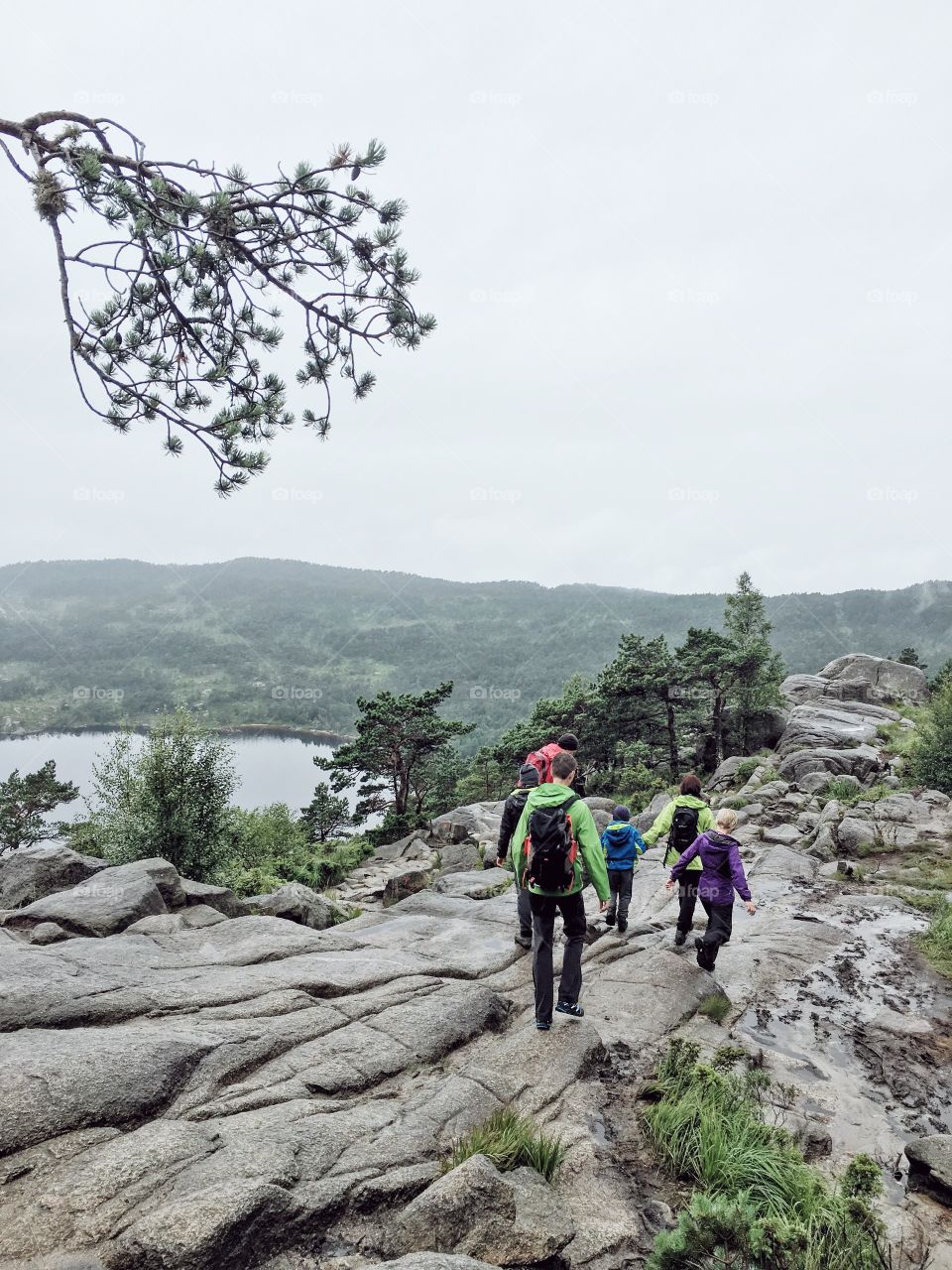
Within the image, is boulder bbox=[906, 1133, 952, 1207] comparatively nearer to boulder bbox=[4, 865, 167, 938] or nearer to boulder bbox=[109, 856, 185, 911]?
boulder bbox=[4, 865, 167, 938]

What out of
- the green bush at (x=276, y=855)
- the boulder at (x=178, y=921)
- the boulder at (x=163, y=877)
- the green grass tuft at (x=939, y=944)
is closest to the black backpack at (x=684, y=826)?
the green grass tuft at (x=939, y=944)

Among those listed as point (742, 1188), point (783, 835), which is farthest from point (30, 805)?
point (742, 1188)

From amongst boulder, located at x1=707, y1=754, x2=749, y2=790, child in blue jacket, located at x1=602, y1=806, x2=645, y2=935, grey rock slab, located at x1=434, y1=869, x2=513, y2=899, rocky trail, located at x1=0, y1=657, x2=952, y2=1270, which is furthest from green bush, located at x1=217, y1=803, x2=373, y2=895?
boulder, located at x1=707, y1=754, x2=749, y2=790

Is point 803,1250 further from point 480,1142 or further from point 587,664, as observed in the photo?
point 587,664

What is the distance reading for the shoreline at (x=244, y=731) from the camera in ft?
505

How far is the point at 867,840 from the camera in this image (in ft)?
56.1

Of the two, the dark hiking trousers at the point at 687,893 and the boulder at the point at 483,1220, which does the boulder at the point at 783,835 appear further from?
the boulder at the point at 483,1220

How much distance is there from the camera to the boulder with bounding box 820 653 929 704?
44688mm

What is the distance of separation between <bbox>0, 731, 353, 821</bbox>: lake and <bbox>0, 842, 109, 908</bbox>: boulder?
256ft

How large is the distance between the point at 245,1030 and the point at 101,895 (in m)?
7.17

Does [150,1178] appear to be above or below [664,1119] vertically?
above

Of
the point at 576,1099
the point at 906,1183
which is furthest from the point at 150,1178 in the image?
the point at 906,1183

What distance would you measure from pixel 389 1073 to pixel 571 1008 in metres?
1.96

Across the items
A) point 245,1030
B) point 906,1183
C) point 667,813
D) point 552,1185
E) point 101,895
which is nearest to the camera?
point 552,1185
